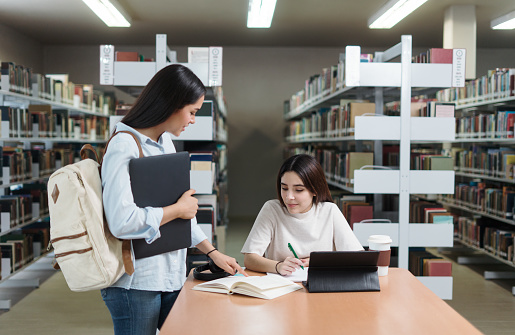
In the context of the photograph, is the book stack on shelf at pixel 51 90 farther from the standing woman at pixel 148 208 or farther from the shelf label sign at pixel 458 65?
the shelf label sign at pixel 458 65

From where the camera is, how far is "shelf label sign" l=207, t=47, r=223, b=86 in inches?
149

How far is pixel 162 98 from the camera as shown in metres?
1.70

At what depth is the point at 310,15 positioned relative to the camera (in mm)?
7285

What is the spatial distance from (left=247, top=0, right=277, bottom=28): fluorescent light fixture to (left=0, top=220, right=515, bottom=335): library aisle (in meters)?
3.54

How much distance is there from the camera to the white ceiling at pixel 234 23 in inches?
265

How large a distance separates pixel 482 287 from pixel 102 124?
624cm

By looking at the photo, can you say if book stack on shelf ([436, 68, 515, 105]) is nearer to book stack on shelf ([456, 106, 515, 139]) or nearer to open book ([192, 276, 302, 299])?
book stack on shelf ([456, 106, 515, 139])

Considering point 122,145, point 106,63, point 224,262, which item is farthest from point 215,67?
point 122,145

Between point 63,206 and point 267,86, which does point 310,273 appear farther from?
point 267,86

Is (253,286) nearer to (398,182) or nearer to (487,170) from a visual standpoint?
(398,182)

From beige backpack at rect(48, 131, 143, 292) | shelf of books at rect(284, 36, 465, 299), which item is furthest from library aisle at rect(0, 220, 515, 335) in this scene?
beige backpack at rect(48, 131, 143, 292)

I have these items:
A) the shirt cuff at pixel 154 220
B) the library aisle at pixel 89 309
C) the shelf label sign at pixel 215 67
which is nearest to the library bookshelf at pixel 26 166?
the library aisle at pixel 89 309

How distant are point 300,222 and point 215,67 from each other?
6.05 ft

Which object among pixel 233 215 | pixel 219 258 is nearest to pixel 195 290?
pixel 219 258
